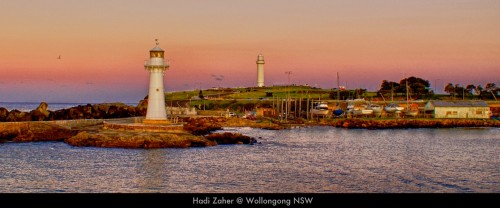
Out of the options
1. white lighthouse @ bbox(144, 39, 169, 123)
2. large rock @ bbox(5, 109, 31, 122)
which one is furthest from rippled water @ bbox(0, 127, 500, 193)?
large rock @ bbox(5, 109, 31, 122)

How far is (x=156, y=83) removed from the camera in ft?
157

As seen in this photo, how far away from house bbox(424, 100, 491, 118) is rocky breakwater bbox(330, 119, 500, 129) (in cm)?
491

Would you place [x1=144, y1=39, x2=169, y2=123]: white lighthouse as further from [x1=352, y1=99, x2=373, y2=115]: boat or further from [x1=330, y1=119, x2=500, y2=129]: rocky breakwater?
[x1=352, y1=99, x2=373, y2=115]: boat

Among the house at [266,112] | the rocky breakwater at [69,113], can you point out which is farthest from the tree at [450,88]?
Answer: the rocky breakwater at [69,113]

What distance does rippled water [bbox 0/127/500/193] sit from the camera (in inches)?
1098

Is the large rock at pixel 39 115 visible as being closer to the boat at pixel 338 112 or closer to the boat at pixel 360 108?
the boat at pixel 338 112

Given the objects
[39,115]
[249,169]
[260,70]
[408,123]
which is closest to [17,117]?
[39,115]

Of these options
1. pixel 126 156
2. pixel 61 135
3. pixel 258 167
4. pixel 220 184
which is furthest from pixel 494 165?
pixel 61 135

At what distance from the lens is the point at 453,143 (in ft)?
187

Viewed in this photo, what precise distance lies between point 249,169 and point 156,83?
1704 cm

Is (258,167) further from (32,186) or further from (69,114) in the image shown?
(69,114)

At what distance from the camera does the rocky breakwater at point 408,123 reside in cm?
8412

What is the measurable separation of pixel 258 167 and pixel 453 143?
30010 millimetres

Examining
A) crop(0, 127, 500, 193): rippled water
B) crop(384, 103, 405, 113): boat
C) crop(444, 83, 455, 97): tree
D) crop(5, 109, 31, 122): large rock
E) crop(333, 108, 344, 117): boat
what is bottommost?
crop(0, 127, 500, 193): rippled water
